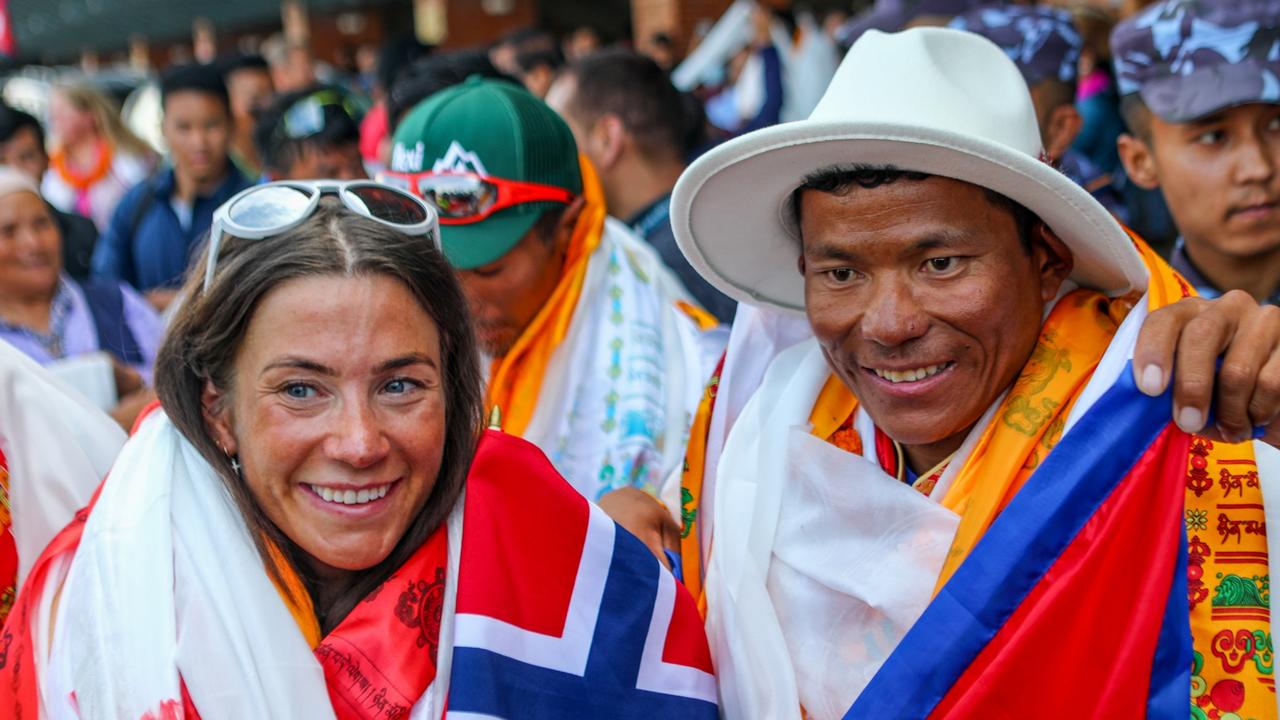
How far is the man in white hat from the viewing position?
5.98ft

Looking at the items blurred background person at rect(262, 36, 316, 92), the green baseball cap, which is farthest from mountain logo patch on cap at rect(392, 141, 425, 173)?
blurred background person at rect(262, 36, 316, 92)

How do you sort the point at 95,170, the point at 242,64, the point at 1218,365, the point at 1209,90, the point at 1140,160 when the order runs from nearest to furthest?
the point at 1218,365
the point at 1209,90
the point at 1140,160
the point at 95,170
the point at 242,64

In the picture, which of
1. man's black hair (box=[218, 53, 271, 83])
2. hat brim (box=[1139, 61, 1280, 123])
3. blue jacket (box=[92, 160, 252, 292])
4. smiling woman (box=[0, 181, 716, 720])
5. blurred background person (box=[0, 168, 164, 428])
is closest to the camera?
smiling woman (box=[0, 181, 716, 720])

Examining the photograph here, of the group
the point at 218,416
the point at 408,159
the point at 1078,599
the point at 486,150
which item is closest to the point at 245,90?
the point at 408,159

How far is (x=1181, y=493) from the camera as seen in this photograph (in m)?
1.86

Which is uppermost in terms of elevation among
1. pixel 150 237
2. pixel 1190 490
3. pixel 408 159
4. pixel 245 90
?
pixel 408 159

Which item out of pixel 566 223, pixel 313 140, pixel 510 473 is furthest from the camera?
pixel 313 140

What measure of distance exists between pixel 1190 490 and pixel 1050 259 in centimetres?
49

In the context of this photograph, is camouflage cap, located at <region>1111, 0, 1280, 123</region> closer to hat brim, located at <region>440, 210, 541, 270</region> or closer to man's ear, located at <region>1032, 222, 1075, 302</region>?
man's ear, located at <region>1032, 222, 1075, 302</region>

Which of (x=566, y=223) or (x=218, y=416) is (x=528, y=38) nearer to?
(x=566, y=223)

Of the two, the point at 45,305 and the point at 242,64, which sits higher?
the point at 45,305

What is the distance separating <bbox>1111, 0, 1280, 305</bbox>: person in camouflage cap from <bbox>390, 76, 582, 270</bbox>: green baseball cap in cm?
142

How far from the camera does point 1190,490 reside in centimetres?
189

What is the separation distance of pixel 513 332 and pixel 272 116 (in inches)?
91.4
